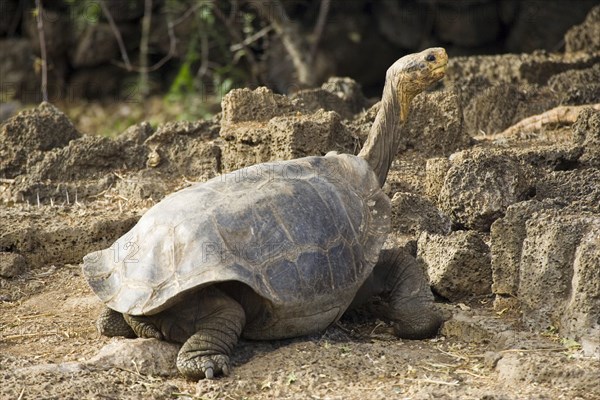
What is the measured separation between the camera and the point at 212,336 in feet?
15.0

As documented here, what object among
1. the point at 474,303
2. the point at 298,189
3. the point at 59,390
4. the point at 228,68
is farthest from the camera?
the point at 228,68

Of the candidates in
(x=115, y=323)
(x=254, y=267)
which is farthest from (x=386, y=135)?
(x=115, y=323)

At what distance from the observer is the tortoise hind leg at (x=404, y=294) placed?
504 cm

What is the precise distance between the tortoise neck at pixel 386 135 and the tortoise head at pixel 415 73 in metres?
0.02

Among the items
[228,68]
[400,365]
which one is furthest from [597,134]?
[228,68]

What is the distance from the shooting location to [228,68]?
12688mm

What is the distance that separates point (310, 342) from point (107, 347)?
2.92 ft

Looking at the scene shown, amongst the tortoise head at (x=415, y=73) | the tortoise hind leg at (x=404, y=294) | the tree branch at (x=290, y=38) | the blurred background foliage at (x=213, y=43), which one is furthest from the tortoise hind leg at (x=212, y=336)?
the tree branch at (x=290, y=38)

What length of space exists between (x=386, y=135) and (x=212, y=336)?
1.55 metres

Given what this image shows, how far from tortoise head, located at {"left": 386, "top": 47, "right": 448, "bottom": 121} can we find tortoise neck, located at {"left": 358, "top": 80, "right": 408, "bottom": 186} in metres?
0.02

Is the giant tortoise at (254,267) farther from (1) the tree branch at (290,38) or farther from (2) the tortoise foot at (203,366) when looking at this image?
(1) the tree branch at (290,38)

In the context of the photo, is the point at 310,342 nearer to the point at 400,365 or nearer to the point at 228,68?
the point at 400,365

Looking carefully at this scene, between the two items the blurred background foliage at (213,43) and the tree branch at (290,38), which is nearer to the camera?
the tree branch at (290,38)

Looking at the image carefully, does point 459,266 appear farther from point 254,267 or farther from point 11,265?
point 11,265
